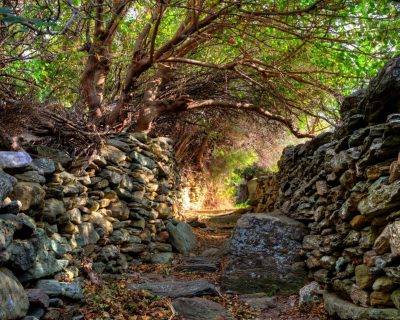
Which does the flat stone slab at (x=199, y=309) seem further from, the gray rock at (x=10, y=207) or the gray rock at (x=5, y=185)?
the gray rock at (x=5, y=185)

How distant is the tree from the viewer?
6.63m

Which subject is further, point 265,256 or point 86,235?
point 265,256

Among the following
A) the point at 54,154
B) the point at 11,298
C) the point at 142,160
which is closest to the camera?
the point at 11,298

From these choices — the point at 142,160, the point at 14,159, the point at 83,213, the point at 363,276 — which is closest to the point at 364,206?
the point at 363,276

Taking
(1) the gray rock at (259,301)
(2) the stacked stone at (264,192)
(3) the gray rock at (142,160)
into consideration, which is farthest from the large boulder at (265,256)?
(2) the stacked stone at (264,192)

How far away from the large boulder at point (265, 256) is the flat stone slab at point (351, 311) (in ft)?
4.17

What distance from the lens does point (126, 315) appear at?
4.18m

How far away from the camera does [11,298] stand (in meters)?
3.06

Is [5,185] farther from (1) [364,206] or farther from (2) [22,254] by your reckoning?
(1) [364,206]

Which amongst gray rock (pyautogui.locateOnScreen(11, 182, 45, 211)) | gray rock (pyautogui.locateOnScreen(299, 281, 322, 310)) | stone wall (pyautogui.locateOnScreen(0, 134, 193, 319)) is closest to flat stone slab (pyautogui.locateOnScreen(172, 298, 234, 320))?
gray rock (pyautogui.locateOnScreen(299, 281, 322, 310))

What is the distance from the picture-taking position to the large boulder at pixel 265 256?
18.8 ft

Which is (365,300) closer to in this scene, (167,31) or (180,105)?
(180,105)

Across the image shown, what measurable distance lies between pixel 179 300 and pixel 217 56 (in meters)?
6.63

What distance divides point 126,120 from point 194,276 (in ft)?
11.3
